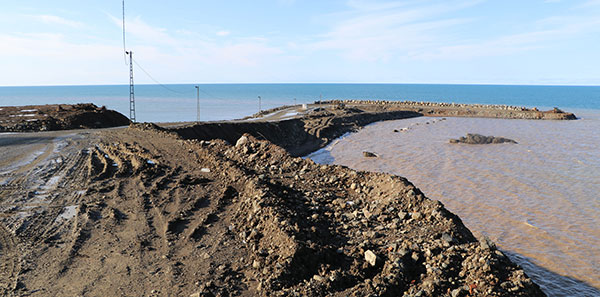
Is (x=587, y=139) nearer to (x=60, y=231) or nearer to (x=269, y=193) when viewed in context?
(x=269, y=193)

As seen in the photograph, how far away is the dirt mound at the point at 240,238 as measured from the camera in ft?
22.6

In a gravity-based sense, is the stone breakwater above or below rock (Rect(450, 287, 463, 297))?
above

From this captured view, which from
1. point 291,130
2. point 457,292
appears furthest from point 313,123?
point 457,292

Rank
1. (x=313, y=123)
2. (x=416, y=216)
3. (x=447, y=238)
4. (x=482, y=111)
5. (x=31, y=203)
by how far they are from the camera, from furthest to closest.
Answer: (x=482, y=111)
(x=313, y=123)
(x=31, y=203)
(x=416, y=216)
(x=447, y=238)

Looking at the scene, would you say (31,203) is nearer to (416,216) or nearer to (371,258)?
(371,258)

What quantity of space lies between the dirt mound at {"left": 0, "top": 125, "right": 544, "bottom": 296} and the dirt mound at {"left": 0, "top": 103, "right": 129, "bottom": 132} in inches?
648

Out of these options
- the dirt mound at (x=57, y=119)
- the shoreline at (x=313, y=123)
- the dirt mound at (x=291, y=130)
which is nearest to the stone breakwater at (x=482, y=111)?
the shoreline at (x=313, y=123)

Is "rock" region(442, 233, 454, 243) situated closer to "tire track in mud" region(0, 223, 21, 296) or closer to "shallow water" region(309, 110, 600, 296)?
"shallow water" region(309, 110, 600, 296)

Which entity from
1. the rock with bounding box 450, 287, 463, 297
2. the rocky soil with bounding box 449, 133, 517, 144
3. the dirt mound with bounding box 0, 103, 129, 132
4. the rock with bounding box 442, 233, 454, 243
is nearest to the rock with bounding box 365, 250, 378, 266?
the rock with bounding box 450, 287, 463, 297

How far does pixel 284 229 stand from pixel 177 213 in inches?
153

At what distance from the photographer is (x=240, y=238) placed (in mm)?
9109

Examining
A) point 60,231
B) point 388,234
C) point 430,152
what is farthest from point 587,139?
point 60,231

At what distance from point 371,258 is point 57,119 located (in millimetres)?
31572

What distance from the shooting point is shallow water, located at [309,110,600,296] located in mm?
11750
